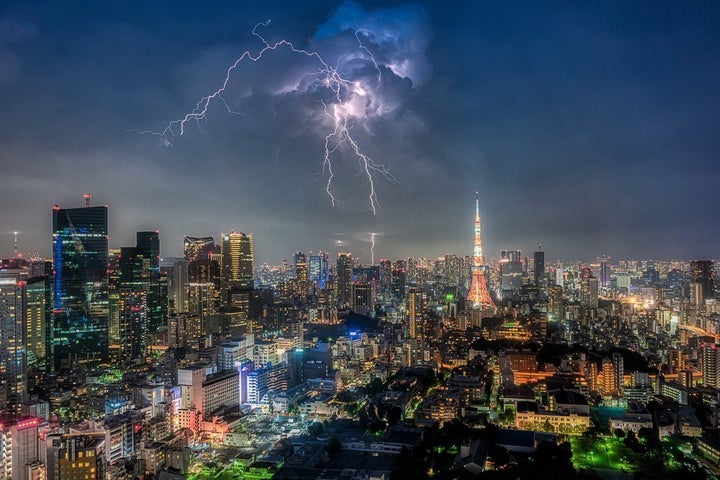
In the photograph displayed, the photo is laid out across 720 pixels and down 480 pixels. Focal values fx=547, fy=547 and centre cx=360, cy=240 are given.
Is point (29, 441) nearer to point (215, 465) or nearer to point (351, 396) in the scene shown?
point (215, 465)

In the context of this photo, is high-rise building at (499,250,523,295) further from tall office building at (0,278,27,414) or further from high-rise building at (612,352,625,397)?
tall office building at (0,278,27,414)

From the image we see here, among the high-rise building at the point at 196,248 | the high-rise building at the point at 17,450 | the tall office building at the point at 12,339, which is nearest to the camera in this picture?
the high-rise building at the point at 17,450

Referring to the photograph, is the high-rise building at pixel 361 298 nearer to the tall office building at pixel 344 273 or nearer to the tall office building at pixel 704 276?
the tall office building at pixel 344 273

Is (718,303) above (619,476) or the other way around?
above

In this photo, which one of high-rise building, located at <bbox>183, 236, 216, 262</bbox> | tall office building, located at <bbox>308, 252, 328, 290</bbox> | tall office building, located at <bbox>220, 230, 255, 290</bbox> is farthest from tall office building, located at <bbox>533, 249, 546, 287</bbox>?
high-rise building, located at <bbox>183, 236, 216, 262</bbox>

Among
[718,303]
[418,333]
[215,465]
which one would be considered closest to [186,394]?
[215,465]

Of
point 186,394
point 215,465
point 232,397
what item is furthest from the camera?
point 232,397

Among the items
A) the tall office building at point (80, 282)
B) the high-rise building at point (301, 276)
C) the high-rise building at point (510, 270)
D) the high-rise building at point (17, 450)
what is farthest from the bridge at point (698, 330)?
the tall office building at point (80, 282)
